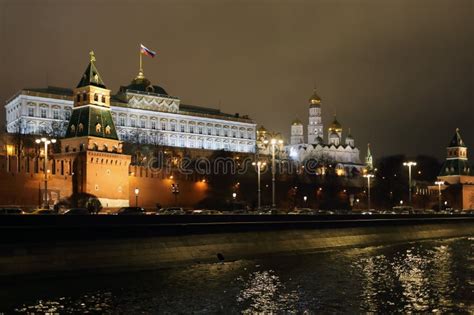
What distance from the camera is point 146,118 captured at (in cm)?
14538

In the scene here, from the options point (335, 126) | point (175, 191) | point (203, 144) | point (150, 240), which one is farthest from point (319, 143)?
point (150, 240)

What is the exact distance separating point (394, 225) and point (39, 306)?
39.4 m

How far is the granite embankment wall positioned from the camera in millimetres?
31250

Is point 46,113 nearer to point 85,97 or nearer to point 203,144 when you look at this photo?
point 203,144

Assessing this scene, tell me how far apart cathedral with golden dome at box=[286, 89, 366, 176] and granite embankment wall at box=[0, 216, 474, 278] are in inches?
4988

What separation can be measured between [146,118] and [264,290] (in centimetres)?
11715

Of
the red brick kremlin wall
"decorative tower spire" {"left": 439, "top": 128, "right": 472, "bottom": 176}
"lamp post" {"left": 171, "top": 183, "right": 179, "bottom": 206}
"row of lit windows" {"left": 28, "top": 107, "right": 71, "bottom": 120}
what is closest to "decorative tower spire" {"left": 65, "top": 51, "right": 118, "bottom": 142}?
the red brick kremlin wall

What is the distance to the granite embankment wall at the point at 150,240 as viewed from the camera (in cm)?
3125

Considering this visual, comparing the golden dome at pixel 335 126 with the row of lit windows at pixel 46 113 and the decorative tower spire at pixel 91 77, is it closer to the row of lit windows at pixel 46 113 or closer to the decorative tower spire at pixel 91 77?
the row of lit windows at pixel 46 113

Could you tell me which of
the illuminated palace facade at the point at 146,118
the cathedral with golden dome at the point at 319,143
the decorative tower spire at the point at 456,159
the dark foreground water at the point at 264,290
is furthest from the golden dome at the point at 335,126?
the dark foreground water at the point at 264,290

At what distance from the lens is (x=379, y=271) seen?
37844mm

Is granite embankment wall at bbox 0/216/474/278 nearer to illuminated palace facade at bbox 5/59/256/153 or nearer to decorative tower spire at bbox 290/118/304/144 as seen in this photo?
illuminated palace facade at bbox 5/59/256/153

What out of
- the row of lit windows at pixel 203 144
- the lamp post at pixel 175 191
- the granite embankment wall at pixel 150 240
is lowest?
the granite embankment wall at pixel 150 240

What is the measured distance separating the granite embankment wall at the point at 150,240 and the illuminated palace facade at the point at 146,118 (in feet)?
235
